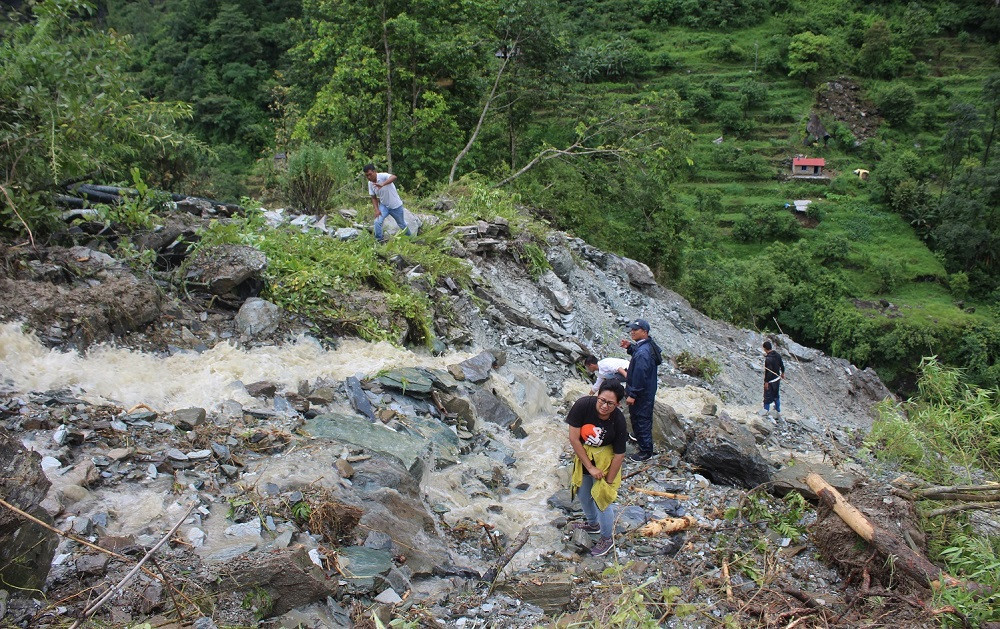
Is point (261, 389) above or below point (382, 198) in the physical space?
below

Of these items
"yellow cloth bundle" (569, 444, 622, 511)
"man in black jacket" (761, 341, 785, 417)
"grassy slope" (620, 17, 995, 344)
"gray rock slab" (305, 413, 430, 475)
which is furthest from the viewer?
"grassy slope" (620, 17, 995, 344)

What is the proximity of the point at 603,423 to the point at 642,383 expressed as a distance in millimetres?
1652

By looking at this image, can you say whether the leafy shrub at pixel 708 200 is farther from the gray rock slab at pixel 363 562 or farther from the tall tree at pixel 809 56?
the gray rock slab at pixel 363 562

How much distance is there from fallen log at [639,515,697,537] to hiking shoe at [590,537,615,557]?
1.19 feet

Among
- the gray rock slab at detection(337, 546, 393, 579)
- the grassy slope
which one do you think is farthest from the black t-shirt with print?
the grassy slope

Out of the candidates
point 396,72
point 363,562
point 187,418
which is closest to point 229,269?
point 187,418

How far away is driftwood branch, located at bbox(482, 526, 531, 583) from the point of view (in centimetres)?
405

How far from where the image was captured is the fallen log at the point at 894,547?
3680mm

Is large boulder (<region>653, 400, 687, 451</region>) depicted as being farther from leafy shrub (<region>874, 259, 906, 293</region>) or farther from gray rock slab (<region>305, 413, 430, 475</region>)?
leafy shrub (<region>874, 259, 906, 293</region>)

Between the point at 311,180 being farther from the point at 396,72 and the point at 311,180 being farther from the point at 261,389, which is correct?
the point at 396,72

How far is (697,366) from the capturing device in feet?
32.5

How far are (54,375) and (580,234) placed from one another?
11490 mm

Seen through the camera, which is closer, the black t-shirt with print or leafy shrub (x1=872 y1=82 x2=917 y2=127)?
the black t-shirt with print

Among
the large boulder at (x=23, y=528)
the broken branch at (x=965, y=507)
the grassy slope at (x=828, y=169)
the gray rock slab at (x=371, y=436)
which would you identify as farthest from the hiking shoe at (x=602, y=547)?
the grassy slope at (x=828, y=169)
